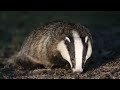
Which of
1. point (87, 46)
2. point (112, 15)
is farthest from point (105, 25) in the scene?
point (87, 46)

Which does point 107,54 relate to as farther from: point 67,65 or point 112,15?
point 112,15

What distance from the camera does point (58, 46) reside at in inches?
276

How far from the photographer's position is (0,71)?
720 centimetres

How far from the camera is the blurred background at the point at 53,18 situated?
9484mm

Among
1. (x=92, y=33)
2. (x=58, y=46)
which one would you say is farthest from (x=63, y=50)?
(x=92, y=33)

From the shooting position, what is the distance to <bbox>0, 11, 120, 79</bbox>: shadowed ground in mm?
6785

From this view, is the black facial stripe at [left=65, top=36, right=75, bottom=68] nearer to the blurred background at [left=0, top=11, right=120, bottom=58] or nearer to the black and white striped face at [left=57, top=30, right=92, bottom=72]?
the black and white striped face at [left=57, top=30, right=92, bottom=72]

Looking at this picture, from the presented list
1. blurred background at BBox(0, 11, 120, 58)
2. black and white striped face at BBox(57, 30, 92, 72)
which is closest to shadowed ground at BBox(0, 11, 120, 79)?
blurred background at BBox(0, 11, 120, 58)

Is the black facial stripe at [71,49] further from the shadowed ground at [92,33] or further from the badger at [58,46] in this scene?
the shadowed ground at [92,33]

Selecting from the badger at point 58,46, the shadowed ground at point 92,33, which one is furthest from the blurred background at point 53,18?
the badger at point 58,46

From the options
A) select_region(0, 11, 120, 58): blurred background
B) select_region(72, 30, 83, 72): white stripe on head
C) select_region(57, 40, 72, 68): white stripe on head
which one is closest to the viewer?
select_region(72, 30, 83, 72): white stripe on head

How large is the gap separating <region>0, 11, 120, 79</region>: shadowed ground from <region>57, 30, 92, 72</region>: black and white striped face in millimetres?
148

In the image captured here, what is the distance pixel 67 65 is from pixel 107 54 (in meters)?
1.51

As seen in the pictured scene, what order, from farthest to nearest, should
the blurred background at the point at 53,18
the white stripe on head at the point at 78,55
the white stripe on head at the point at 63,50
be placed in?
the blurred background at the point at 53,18, the white stripe on head at the point at 63,50, the white stripe on head at the point at 78,55
